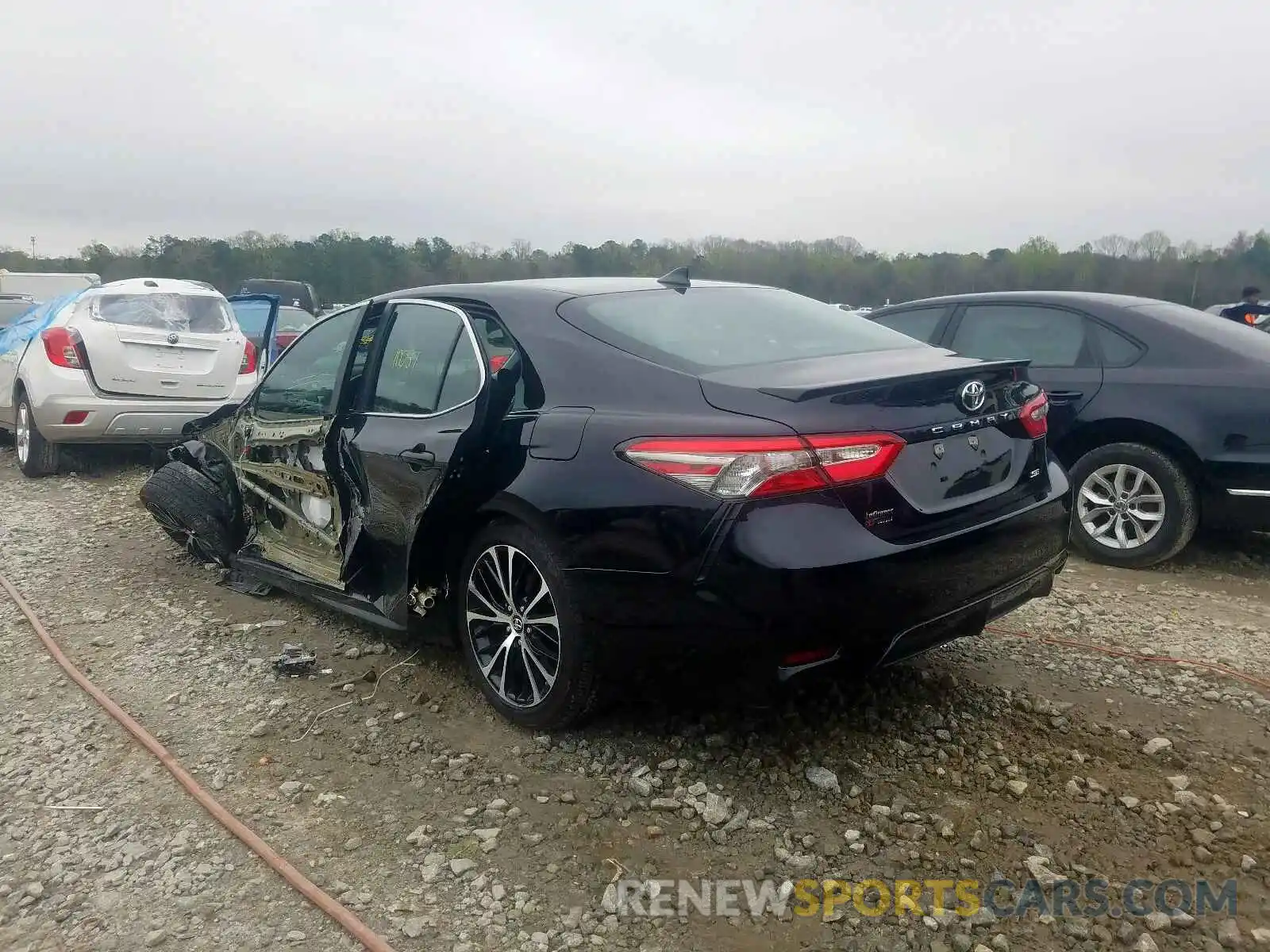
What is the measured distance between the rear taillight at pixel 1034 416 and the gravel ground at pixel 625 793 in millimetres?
949

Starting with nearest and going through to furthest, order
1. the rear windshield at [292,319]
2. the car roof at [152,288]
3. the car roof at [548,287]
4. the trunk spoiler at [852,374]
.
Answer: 1. the trunk spoiler at [852,374]
2. the car roof at [548,287]
3. the car roof at [152,288]
4. the rear windshield at [292,319]

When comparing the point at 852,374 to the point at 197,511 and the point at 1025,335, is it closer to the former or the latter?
the point at 1025,335

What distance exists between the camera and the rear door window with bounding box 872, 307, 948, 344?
6238 millimetres

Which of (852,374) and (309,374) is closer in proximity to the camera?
(852,374)

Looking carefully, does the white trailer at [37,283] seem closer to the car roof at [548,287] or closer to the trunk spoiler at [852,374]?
the car roof at [548,287]

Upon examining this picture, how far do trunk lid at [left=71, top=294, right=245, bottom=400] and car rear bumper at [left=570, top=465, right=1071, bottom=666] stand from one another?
20.3ft

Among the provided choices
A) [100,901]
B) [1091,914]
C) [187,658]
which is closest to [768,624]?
[1091,914]

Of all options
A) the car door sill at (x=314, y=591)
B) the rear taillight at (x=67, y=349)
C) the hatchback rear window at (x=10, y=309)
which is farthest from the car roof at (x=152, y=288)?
the hatchback rear window at (x=10, y=309)

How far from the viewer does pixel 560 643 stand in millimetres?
2982

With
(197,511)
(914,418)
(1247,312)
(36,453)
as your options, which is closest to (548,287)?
(914,418)

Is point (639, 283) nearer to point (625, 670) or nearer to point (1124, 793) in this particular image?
point (625, 670)

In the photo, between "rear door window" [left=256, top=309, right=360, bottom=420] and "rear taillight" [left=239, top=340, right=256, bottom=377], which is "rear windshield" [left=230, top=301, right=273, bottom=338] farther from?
"rear door window" [left=256, top=309, right=360, bottom=420]

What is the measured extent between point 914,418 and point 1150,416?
2.90 metres

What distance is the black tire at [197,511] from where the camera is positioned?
15.9 ft
